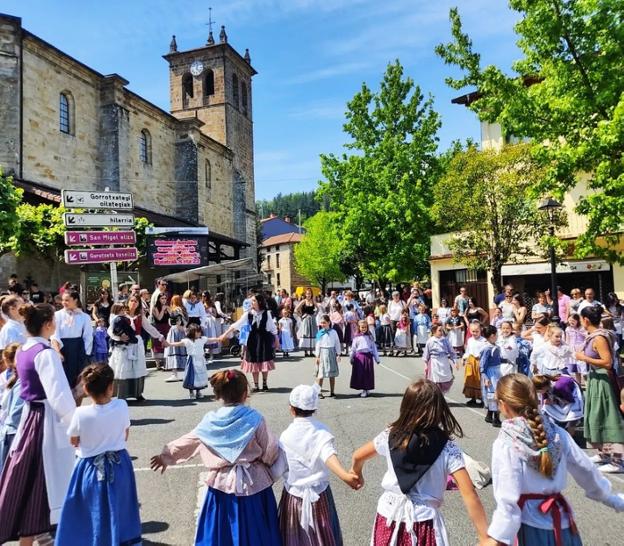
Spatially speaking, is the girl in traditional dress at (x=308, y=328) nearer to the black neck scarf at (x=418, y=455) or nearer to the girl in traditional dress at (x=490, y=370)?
the girl in traditional dress at (x=490, y=370)

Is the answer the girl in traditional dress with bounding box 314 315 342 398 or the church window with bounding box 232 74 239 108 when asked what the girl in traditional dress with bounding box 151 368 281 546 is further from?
the church window with bounding box 232 74 239 108

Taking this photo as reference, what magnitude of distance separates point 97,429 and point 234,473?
1038mm

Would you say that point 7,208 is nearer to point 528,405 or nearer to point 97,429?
point 97,429

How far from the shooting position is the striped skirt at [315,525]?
10.6 ft

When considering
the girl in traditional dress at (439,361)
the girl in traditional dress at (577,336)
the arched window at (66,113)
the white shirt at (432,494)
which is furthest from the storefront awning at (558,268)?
the arched window at (66,113)

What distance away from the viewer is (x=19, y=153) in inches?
907

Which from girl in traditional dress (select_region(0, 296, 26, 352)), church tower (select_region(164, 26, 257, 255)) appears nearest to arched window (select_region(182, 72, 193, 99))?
church tower (select_region(164, 26, 257, 255))

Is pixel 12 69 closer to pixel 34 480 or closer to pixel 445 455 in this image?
pixel 34 480

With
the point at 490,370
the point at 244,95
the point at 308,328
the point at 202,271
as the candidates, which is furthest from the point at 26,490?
the point at 244,95

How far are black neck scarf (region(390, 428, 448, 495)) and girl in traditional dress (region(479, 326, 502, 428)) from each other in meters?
5.50

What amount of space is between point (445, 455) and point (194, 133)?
36.8 meters

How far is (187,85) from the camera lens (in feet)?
157

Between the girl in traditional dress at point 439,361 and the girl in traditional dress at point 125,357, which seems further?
the girl in traditional dress at point 439,361

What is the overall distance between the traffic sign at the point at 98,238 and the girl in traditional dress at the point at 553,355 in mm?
10941
